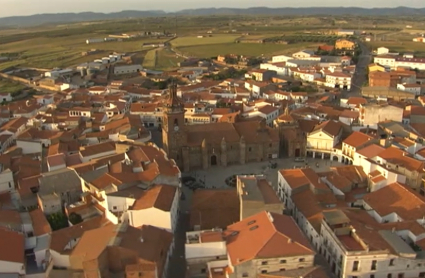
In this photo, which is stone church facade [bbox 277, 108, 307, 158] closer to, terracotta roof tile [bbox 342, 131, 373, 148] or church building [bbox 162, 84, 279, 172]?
church building [bbox 162, 84, 279, 172]

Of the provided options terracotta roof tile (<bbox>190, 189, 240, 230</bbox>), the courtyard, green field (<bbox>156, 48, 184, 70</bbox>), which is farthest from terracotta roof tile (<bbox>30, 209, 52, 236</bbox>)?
green field (<bbox>156, 48, 184, 70</bbox>)

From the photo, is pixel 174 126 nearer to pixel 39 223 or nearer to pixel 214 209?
pixel 214 209

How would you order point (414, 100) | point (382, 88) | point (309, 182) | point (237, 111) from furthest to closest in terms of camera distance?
point (382, 88) < point (414, 100) < point (237, 111) < point (309, 182)

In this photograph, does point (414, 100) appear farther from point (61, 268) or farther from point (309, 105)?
point (61, 268)

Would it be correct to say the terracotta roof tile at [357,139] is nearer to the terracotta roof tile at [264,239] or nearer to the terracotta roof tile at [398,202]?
the terracotta roof tile at [398,202]

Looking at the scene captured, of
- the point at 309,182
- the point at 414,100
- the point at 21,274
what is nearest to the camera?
the point at 21,274

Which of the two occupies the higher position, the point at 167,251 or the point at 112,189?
the point at 112,189

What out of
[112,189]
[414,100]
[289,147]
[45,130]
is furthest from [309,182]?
[414,100]
